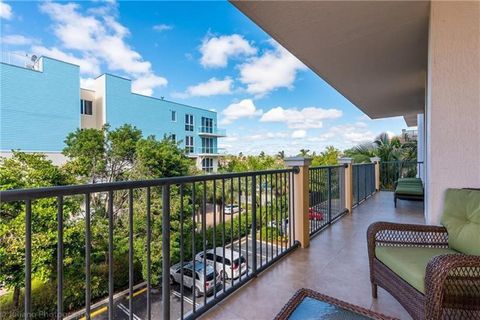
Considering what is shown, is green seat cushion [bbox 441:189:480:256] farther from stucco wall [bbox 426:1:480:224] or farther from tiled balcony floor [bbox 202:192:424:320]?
tiled balcony floor [bbox 202:192:424:320]

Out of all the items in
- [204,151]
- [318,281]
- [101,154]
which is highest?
[204,151]

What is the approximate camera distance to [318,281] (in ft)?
7.14

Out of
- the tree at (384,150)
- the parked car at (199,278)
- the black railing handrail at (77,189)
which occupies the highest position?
the tree at (384,150)

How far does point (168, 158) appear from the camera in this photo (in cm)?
1129

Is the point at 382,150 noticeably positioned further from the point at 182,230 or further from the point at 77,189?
the point at 77,189

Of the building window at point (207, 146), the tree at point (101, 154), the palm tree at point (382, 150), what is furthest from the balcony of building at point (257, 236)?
the building window at point (207, 146)

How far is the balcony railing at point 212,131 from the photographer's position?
24087 mm

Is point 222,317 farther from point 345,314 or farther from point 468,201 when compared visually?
point 468,201

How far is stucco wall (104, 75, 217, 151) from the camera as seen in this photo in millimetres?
17578

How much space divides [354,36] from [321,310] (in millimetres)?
3006

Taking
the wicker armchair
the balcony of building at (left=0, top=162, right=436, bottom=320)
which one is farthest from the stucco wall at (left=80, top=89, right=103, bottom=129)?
the wicker armchair

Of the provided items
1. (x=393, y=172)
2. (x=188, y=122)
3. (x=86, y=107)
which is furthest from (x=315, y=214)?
(x=188, y=122)

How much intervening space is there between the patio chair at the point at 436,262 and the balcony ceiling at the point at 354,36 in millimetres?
1858

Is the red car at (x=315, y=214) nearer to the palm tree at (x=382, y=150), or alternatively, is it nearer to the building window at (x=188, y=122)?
the palm tree at (x=382, y=150)
